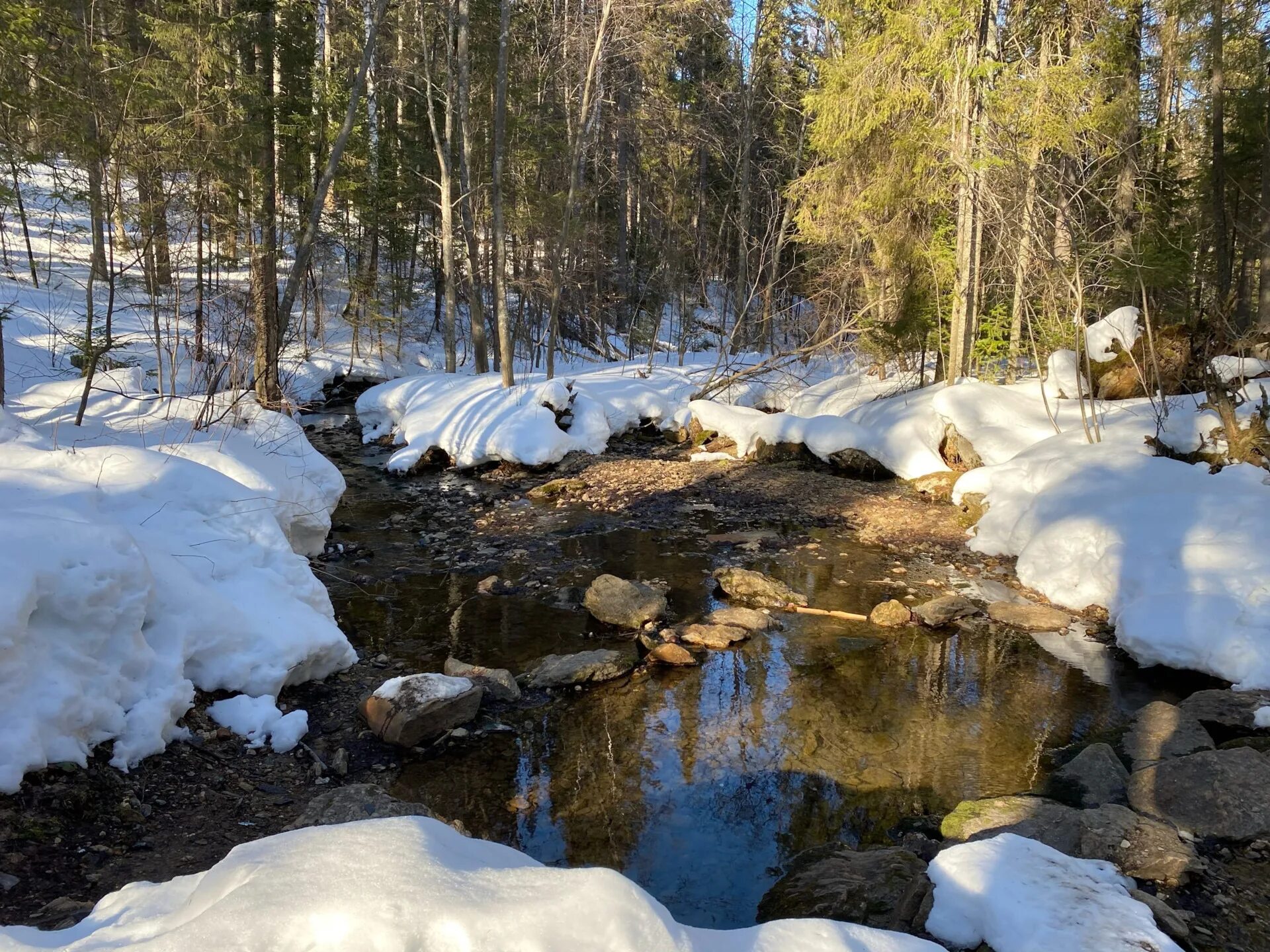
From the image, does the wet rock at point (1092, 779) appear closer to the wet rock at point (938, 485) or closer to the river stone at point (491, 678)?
the river stone at point (491, 678)

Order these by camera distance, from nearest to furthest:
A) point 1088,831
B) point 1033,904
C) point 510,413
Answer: point 1033,904 → point 1088,831 → point 510,413

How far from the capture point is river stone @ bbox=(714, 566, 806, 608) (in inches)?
332

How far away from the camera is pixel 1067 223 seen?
13.5m

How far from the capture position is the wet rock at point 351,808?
4.03 meters

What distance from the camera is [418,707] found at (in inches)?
212

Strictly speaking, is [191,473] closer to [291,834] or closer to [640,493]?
[291,834]

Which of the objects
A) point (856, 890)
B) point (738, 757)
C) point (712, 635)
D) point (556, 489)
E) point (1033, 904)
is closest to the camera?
point (1033, 904)

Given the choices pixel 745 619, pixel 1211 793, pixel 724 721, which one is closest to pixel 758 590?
pixel 745 619

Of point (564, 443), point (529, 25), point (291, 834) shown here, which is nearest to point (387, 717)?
point (291, 834)

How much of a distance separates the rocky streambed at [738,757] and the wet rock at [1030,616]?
4cm

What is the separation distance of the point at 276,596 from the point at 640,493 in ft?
25.1

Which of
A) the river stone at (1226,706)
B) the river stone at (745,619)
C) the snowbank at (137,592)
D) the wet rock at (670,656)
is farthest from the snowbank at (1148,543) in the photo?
the snowbank at (137,592)

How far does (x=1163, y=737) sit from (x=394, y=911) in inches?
223

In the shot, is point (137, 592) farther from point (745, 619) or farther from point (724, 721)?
point (745, 619)
